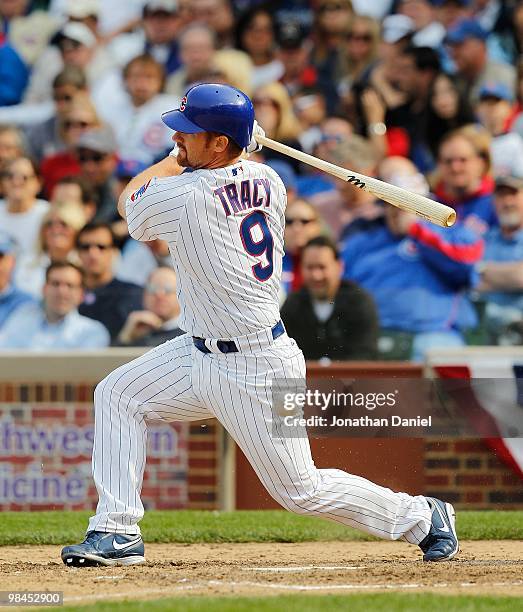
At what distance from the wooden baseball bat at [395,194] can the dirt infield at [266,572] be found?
1.37 metres

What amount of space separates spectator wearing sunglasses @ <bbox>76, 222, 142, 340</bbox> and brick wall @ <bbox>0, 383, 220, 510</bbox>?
1197 mm

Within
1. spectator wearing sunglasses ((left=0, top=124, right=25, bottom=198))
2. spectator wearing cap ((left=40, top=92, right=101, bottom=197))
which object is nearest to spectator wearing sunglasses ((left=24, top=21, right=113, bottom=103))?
spectator wearing cap ((left=40, top=92, right=101, bottom=197))

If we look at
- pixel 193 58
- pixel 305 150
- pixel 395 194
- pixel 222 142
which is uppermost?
pixel 193 58

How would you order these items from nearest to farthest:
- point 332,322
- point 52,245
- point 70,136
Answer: point 332,322
point 52,245
point 70,136

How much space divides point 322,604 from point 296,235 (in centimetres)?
540

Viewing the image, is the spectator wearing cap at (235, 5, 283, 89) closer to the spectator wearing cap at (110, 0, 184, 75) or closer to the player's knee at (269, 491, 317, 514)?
the spectator wearing cap at (110, 0, 184, 75)

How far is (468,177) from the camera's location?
9.41 m

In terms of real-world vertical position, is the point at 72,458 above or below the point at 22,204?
below

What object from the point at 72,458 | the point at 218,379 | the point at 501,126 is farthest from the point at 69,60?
the point at 218,379

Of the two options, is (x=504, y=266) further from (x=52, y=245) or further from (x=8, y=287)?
(x=8, y=287)

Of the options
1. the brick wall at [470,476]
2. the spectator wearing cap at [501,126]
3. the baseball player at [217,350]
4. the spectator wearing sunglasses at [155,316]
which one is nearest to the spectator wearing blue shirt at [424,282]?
the spectator wearing cap at [501,126]

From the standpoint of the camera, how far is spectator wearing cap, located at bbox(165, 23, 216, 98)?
35.5 ft

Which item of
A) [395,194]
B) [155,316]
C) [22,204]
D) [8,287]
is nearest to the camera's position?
[395,194]

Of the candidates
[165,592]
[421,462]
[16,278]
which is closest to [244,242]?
[165,592]
